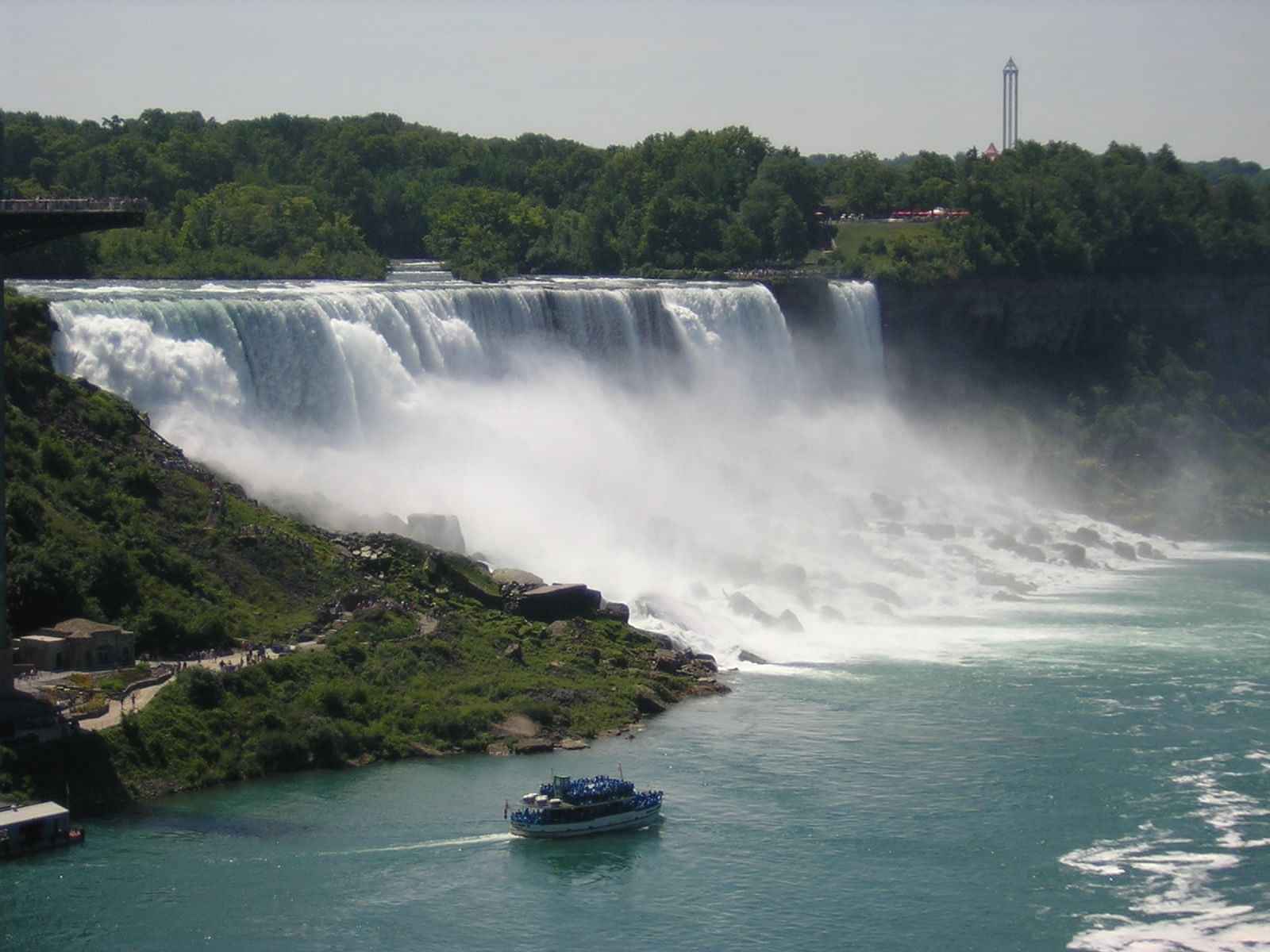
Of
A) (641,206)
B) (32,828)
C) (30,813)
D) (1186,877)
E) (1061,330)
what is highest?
(641,206)

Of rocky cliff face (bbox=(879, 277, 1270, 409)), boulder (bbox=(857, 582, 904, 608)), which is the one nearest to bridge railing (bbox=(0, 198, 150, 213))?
boulder (bbox=(857, 582, 904, 608))

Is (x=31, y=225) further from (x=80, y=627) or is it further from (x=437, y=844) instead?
(x=437, y=844)

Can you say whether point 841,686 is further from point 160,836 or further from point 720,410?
point 720,410

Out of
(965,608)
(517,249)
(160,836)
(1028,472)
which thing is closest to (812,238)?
(517,249)

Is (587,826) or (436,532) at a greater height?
(436,532)

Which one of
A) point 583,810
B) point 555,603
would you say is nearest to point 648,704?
point 555,603

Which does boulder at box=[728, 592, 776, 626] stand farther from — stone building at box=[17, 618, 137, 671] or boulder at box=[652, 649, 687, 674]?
stone building at box=[17, 618, 137, 671]
